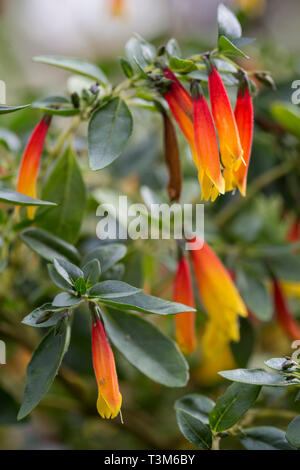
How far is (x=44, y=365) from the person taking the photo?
38 cm

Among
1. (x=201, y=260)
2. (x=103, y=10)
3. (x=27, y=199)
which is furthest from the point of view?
(x=103, y=10)

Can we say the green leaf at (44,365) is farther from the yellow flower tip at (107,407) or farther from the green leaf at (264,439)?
the green leaf at (264,439)

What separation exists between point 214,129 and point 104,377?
188 millimetres

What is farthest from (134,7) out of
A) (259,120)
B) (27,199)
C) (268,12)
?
(27,199)

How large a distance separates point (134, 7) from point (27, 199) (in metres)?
1.96

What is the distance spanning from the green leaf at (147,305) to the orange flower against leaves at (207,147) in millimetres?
85

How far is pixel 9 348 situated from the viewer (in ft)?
2.07

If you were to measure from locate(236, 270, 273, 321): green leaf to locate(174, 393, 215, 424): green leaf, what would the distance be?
0.15 meters

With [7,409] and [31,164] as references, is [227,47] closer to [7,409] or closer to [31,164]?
[31,164]

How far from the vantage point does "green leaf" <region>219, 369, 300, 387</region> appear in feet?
1.19

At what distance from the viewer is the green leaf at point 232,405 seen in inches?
15.1

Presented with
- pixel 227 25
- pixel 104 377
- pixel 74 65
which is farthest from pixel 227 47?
pixel 104 377

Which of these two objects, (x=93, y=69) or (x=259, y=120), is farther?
(x=259, y=120)
